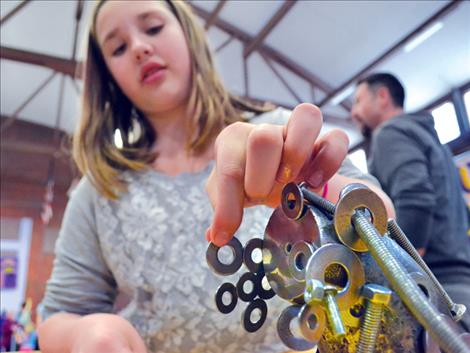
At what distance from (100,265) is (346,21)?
1114 mm

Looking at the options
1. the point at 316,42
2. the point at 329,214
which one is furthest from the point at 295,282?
the point at 316,42

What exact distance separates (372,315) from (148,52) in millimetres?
474

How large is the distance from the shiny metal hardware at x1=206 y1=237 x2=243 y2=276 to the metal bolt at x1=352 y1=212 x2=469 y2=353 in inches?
2.6

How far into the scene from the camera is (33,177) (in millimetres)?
5441

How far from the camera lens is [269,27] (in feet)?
6.59

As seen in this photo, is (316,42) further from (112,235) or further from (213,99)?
(112,235)

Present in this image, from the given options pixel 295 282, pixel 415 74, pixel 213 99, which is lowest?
pixel 295 282

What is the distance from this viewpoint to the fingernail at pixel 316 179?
234 mm

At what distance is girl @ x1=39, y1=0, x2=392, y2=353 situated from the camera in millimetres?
506

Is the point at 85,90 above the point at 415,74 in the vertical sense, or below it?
below

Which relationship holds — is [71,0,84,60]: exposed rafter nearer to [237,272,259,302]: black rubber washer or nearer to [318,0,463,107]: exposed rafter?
[318,0,463,107]: exposed rafter

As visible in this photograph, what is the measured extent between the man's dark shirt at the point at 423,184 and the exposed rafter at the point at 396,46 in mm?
260

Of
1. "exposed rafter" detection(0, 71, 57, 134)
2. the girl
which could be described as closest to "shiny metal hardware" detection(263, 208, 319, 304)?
the girl

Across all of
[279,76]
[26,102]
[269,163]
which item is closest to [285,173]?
[269,163]
